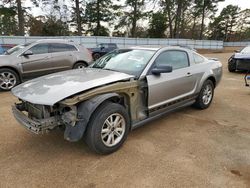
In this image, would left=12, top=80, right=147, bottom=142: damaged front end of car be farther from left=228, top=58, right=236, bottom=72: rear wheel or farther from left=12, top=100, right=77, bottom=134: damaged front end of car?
left=228, top=58, right=236, bottom=72: rear wheel

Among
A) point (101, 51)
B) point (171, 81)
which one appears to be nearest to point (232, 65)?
point (171, 81)

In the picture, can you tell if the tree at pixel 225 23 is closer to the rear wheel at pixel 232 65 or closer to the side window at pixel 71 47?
the rear wheel at pixel 232 65

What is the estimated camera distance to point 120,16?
3297 cm

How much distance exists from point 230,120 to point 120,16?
103 feet

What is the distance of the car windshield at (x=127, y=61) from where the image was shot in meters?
3.55

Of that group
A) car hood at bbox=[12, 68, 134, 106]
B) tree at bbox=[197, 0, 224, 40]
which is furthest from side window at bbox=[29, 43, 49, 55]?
tree at bbox=[197, 0, 224, 40]

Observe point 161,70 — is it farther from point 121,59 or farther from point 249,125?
point 249,125

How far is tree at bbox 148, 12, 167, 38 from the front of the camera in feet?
117

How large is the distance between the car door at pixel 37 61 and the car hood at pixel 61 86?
387 cm

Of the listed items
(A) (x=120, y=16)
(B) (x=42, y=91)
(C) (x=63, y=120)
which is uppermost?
(A) (x=120, y=16)

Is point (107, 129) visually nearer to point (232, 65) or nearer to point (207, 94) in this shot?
point (207, 94)

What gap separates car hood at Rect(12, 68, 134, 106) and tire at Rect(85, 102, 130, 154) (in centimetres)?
38

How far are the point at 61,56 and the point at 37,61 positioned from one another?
2.89 ft

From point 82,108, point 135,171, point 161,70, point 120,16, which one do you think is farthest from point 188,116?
point 120,16
